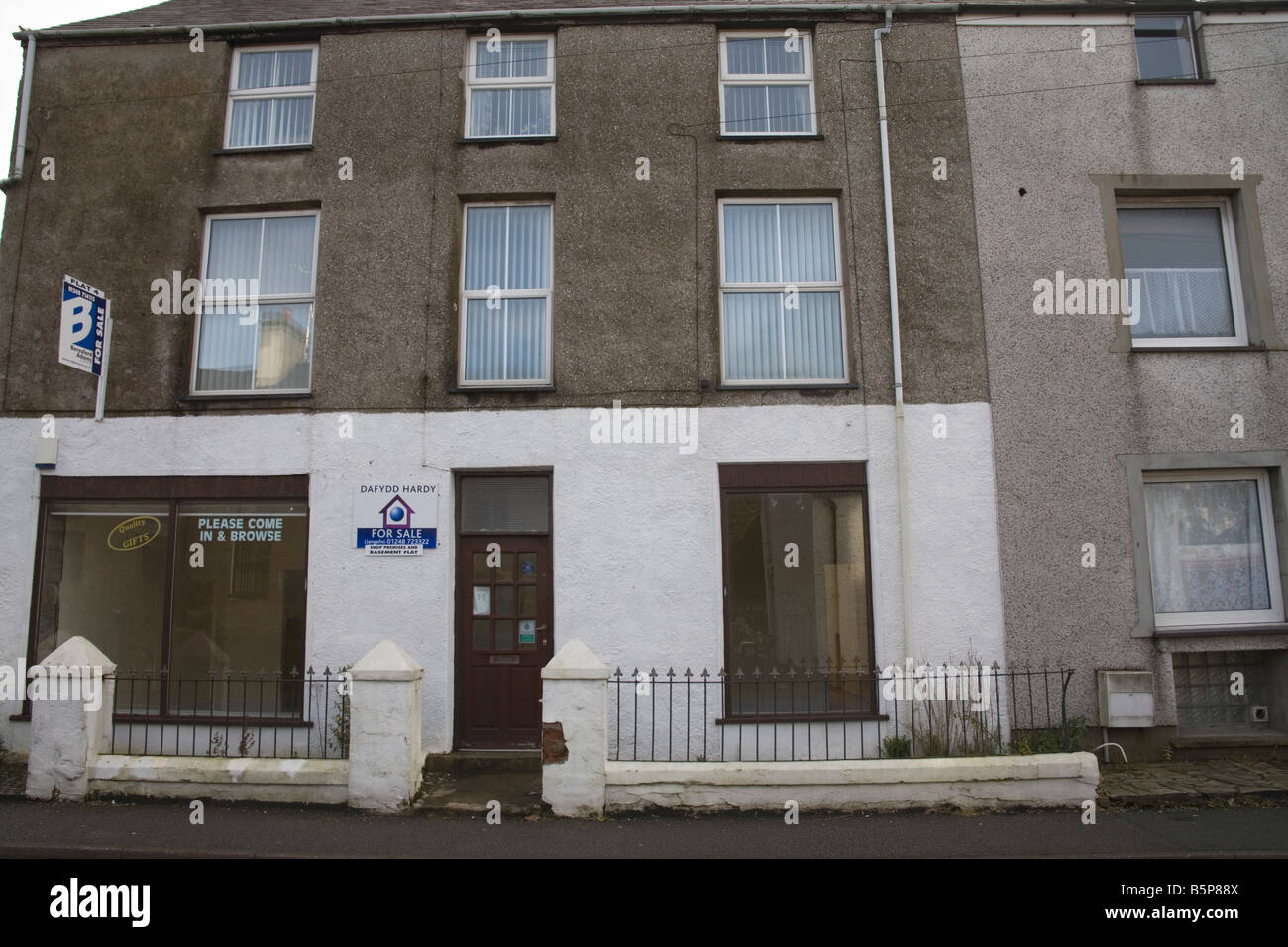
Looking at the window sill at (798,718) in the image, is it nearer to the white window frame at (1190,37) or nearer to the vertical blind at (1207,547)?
the vertical blind at (1207,547)

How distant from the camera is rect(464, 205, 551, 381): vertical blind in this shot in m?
9.17

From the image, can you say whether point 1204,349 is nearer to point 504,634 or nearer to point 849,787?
point 849,787

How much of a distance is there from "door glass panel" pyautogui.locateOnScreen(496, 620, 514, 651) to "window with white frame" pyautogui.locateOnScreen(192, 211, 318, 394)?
3.33m

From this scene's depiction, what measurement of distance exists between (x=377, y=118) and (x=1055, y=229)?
292 inches

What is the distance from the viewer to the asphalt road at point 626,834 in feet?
20.0

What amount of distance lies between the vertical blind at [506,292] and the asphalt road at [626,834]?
455 cm

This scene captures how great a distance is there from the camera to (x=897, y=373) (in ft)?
28.8

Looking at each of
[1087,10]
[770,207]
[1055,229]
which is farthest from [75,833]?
[1087,10]

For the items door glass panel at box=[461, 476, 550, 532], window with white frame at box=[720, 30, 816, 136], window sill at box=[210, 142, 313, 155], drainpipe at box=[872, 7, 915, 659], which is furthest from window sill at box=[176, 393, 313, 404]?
drainpipe at box=[872, 7, 915, 659]

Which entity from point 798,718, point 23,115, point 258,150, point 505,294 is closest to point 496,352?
point 505,294

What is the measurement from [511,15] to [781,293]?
14.1ft

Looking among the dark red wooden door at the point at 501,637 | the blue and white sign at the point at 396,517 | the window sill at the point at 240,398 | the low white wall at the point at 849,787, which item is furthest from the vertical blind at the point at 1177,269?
the window sill at the point at 240,398

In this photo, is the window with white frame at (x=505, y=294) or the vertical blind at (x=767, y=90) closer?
the window with white frame at (x=505, y=294)

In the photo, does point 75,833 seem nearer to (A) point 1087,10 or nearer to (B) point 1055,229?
(B) point 1055,229
